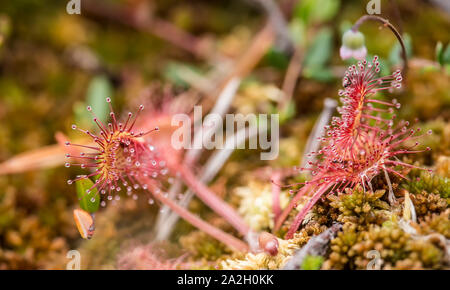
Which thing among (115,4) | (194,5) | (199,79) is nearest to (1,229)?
(199,79)

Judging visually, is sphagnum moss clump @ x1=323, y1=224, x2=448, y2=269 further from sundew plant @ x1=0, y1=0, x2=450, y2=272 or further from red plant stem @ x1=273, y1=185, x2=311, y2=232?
red plant stem @ x1=273, y1=185, x2=311, y2=232

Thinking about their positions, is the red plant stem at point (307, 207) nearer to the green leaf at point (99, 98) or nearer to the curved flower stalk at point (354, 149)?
the curved flower stalk at point (354, 149)

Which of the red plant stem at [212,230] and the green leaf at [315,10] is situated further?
the green leaf at [315,10]

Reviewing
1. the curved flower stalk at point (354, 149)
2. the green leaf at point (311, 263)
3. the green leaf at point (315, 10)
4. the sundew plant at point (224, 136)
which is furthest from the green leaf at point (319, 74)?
the green leaf at point (311, 263)

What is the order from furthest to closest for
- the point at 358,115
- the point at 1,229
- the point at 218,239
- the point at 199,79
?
the point at 199,79 → the point at 1,229 → the point at 218,239 → the point at 358,115

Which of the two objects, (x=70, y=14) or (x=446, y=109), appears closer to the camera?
(x=446, y=109)

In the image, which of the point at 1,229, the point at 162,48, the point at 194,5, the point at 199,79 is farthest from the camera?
the point at 194,5

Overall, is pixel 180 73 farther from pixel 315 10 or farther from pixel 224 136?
pixel 315 10
